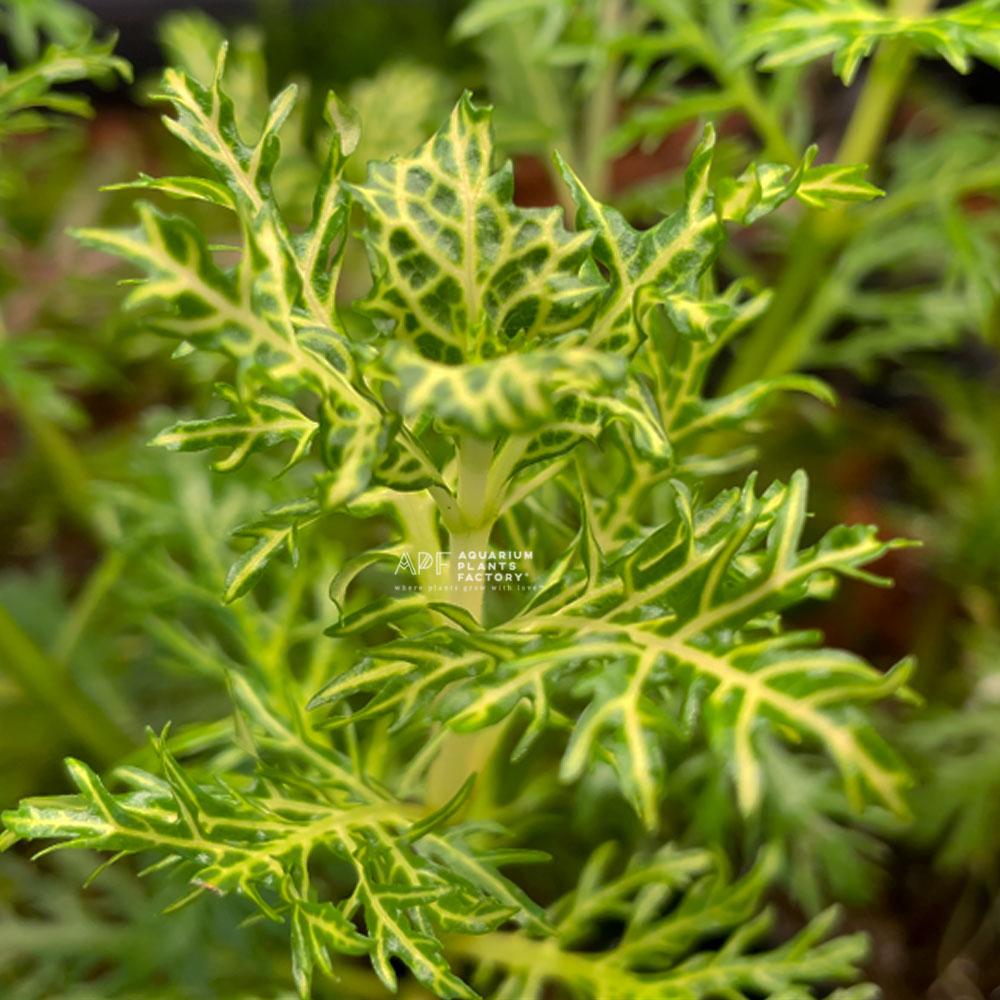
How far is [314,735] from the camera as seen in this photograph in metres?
0.62

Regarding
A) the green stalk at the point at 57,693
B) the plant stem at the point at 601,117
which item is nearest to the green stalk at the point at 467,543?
the green stalk at the point at 57,693

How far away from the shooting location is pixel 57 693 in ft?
2.64

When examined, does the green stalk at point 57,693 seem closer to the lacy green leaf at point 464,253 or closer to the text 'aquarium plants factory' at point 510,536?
the text 'aquarium plants factory' at point 510,536

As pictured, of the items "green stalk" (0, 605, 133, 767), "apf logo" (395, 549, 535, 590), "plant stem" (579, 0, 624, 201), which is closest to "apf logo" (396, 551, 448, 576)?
"apf logo" (395, 549, 535, 590)

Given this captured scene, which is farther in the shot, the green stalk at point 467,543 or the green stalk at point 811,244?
the green stalk at point 811,244

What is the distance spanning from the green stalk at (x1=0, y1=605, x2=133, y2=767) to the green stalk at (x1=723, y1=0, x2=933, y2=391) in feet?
1.78

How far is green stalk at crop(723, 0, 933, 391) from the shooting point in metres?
Answer: 0.85

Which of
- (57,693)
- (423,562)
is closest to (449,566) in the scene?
(423,562)

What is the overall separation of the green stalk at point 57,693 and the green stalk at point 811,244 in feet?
1.78

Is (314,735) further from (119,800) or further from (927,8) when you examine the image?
(927,8)

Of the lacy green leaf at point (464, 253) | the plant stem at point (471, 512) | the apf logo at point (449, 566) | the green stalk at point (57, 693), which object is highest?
the lacy green leaf at point (464, 253)

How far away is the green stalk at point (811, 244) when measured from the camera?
33.5 inches

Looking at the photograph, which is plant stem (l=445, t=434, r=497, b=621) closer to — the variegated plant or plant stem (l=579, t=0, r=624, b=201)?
the variegated plant

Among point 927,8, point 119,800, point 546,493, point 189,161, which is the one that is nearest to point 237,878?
point 119,800
